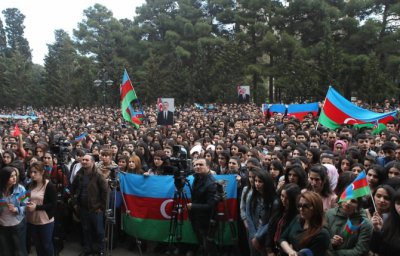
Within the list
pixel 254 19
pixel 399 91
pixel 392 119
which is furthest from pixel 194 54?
pixel 392 119

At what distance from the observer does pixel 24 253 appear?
486 centimetres

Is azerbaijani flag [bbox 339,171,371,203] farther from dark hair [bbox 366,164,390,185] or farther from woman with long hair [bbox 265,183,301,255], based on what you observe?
dark hair [bbox 366,164,390,185]

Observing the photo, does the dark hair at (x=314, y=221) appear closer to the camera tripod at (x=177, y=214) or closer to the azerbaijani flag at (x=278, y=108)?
the camera tripod at (x=177, y=214)

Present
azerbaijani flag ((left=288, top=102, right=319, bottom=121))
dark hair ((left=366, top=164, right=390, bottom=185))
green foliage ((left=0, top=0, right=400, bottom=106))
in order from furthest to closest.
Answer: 1. green foliage ((left=0, top=0, right=400, bottom=106))
2. azerbaijani flag ((left=288, top=102, right=319, bottom=121))
3. dark hair ((left=366, top=164, right=390, bottom=185))

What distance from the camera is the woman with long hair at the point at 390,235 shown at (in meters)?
3.17

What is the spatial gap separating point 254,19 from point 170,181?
29961 millimetres

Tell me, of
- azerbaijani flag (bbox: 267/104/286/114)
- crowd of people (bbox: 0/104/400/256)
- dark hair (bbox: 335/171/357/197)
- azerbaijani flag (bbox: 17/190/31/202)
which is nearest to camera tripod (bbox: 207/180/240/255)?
crowd of people (bbox: 0/104/400/256)

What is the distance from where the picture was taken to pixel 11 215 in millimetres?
4738

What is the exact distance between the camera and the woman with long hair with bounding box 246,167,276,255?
13.5 ft

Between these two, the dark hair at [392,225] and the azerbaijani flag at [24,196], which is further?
the azerbaijani flag at [24,196]

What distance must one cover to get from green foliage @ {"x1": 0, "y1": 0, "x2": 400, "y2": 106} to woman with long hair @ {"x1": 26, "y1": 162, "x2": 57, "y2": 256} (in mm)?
18155

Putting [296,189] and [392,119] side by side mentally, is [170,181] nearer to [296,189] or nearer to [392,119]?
[296,189]

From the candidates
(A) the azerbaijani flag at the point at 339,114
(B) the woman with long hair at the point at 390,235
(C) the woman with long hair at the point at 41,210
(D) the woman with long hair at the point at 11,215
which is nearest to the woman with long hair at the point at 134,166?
(C) the woman with long hair at the point at 41,210

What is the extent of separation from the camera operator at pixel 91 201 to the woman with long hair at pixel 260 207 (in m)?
2.01
